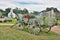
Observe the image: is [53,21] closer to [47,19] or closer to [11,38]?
[47,19]

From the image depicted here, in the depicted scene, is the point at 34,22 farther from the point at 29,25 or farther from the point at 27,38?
the point at 27,38

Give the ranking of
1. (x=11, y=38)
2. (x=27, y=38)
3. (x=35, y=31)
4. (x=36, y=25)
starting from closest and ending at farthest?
1. (x=11, y=38)
2. (x=27, y=38)
3. (x=35, y=31)
4. (x=36, y=25)

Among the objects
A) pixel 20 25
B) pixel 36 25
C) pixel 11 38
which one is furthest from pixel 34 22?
pixel 11 38

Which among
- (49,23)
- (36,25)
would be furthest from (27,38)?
(49,23)

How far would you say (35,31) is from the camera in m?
21.7

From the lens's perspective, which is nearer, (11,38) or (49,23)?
(11,38)

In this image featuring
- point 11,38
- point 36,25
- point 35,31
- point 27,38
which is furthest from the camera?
point 36,25

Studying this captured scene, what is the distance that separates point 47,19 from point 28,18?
219cm

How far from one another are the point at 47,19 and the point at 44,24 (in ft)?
2.17

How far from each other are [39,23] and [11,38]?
10.1 m

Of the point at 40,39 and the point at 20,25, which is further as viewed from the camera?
the point at 20,25

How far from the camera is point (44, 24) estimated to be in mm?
25062

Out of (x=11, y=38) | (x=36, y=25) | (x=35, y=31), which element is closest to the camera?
(x=11, y=38)

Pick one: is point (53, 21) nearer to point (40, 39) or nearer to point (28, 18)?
point (28, 18)
